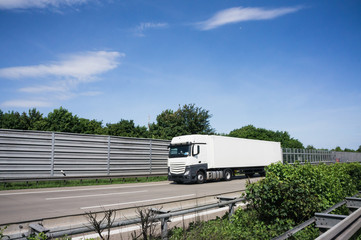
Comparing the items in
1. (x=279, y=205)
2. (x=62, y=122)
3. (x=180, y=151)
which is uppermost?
(x=62, y=122)

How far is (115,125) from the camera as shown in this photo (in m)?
55.8

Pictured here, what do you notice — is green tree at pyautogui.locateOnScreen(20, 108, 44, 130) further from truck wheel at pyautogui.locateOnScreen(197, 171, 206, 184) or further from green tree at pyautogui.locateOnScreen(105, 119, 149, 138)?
truck wheel at pyautogui.locateOnScreen(197, 171, 206, 184)

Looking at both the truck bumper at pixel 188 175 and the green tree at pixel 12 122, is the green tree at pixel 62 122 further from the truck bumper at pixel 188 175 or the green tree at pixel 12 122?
the truck bumper at pixel 188 175

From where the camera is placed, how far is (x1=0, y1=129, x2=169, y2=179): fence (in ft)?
51.6

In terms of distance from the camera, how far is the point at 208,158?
20875 millimetres

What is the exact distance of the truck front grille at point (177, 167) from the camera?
752 inches

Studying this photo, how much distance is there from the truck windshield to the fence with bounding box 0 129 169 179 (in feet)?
12.7

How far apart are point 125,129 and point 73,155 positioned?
36.7 m

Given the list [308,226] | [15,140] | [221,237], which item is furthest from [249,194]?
[15,140]

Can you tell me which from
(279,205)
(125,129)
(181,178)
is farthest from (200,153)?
(125,129)

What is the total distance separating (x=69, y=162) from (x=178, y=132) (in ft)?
82.7

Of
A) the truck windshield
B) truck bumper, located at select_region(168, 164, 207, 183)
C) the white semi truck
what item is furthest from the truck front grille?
the truck windshield

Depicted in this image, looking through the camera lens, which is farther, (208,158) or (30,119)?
(30,119)

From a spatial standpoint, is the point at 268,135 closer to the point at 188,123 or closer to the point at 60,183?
the point at 188,123
